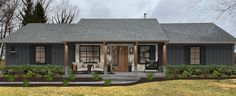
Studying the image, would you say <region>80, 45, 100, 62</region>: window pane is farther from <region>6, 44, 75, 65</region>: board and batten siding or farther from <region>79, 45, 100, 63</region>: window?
<region>6, 44, 75, 65</region>: board and batten siding

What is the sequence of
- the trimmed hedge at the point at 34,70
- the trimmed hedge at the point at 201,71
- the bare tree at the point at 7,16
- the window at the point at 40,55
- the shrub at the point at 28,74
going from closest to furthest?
the trimmed hedge at the point at 201,71 < the shrub at the point at 28,74 < the trimmed hedge at the point at 34,70 < the window at the point at 40,55 < the bare tree at the point at 7,16

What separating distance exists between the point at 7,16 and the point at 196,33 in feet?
86.9

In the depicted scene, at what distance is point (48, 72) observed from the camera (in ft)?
83.7

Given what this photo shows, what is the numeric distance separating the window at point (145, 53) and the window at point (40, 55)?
6914 mm

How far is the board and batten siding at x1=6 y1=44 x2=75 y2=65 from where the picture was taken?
30.1 metres

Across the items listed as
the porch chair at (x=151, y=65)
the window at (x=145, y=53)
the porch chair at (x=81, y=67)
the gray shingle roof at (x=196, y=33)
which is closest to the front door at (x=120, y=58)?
the window at (x=145, y=53)

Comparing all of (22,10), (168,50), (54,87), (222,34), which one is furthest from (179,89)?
(22,10)

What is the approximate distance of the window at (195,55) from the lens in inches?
1176

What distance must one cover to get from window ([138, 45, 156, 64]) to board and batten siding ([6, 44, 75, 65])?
4806 millimetres

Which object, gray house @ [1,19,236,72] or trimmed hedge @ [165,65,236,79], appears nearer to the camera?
trimmed hedge @ [165,65,236,79]

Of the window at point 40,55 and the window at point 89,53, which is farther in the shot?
the window at point 40,55

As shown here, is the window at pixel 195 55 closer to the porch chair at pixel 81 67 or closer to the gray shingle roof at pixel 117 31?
the gray shingle roof at pixel 117 31

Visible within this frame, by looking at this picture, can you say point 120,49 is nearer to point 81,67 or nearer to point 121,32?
point 121,32

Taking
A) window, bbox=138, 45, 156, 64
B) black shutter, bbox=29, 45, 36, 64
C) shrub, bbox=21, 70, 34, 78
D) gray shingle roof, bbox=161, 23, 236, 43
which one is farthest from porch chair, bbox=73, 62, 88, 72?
gray shingle roof, bbox=161, 23, 236, 43
